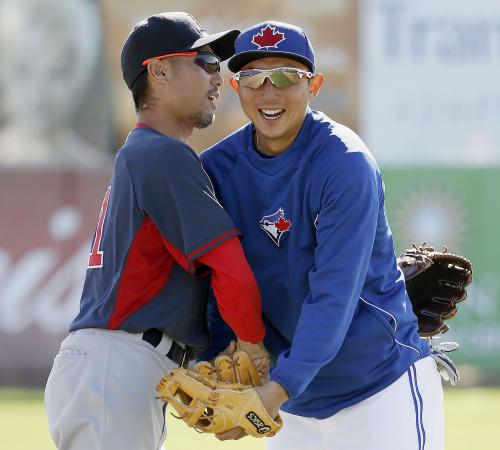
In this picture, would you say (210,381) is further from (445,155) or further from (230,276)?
(445,155)

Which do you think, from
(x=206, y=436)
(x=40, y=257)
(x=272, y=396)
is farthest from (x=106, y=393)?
(x=40, y=257)

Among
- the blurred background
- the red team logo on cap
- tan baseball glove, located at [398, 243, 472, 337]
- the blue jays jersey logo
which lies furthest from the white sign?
the red team logo on cap

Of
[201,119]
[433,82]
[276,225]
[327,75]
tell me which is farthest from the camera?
[327,75]

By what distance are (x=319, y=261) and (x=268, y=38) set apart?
779mm

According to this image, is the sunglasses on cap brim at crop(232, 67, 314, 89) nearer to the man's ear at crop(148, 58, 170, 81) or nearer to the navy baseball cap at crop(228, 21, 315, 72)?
the navy baseball cap at crop(228, 21, 315, 72)

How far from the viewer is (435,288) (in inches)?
191

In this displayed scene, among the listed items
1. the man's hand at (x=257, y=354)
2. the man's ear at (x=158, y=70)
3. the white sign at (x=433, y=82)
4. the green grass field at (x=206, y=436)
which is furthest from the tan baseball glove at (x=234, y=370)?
the white sign at (x=433, y=82)

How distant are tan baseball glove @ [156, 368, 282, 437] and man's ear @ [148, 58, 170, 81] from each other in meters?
1.07

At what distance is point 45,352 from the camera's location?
11.5 meters

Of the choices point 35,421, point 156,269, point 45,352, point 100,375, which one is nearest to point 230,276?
point 156,269

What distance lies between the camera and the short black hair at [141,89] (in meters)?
4.34

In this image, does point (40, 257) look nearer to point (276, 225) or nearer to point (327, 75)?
point (327, 75)

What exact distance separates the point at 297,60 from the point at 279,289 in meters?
0.80

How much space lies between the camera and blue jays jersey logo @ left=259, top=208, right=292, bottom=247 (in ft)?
13.5
